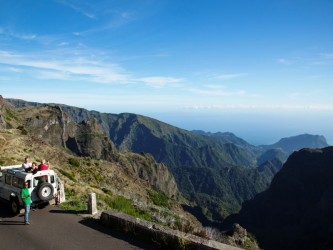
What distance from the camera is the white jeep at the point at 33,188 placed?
17156mm

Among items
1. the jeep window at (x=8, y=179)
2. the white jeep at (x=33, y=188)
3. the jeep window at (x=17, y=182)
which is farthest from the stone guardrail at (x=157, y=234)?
the jeep window at (x=8, y=179)

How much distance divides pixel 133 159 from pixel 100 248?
17084 centimetres

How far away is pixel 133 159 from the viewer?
7156 inches

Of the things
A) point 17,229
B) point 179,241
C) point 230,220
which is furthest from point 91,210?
point 230,220

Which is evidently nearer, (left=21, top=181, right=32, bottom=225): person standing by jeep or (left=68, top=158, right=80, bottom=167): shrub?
(left=21, top=181, right=32, bottom=225): person standing by jeep

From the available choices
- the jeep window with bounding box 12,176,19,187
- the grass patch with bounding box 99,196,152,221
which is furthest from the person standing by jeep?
the grass patch with bounding box 99,196,152,221

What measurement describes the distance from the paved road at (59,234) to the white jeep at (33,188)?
69 cm

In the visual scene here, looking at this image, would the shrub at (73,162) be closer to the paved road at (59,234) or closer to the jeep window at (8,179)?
the jeep window at (8,179)

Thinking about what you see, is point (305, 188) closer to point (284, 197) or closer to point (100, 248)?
point (284, 197)

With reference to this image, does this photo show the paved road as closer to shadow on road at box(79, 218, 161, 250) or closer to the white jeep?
shadow on road at box(79, 218, 161, 250)

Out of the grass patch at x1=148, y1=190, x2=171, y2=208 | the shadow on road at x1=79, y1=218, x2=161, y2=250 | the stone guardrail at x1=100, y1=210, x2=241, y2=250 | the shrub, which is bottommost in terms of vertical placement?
the grass patch at x1=148, y1=190, x2=171, y2=208

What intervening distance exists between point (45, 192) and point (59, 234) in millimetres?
4234

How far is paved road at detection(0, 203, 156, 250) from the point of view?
1227 centimetres

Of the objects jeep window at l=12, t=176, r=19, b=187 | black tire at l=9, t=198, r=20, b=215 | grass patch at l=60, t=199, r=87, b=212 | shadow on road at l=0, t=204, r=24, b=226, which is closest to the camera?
shadow on road at l=0, t=204, r=24, b=226
